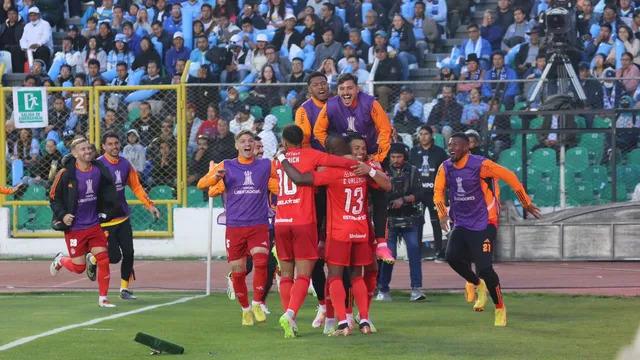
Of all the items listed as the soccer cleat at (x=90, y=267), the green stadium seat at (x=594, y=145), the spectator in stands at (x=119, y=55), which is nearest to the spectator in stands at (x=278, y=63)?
the spectator in stands at (x=119, y=55)

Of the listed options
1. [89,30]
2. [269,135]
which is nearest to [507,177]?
[269,135]

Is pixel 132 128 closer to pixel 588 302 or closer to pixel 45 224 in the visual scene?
pixel 45 224

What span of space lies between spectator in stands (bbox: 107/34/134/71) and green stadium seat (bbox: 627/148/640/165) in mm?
10906

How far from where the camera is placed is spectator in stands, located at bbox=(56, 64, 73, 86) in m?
26.8

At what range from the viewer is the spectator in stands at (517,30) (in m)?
24.8

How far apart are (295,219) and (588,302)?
4817 mm

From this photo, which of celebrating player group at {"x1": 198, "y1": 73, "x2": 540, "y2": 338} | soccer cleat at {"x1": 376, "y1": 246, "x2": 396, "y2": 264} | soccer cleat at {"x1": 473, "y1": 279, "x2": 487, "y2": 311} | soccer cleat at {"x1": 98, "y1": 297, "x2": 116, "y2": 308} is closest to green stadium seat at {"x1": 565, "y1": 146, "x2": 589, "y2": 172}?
soccer cleat at {"x1": 473, "y1": 279, "x2": 487, "y2": 311}

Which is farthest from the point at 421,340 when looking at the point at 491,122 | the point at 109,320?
the point at 491,122

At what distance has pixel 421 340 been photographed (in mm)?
11820

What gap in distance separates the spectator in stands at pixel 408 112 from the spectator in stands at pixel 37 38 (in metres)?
9.98

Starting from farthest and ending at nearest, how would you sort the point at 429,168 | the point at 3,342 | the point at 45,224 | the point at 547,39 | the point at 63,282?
the point at 45,224
the point at 547,39
the point at 429,168
the point at 63,282
the point at 3,342

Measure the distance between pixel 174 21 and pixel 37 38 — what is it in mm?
3099

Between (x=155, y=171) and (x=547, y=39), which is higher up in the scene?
(x=547, y=39)

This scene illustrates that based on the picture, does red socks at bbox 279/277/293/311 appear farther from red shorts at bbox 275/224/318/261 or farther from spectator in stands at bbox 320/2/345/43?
spectator in stands at bbox 320/2/345/43
